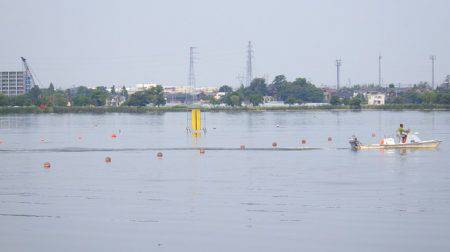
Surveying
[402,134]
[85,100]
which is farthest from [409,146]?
[85,100]

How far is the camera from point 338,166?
1441 inches

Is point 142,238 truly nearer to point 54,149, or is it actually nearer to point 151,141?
point 54,149

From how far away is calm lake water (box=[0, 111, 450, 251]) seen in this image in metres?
19.8

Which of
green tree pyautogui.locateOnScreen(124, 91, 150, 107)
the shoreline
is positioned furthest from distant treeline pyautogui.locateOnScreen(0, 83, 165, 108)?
the shoreline

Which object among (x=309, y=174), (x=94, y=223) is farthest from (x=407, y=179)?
(x=94, y=223)

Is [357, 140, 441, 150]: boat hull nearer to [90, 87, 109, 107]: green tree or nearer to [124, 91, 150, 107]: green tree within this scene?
[124, 91, 150, 107]: green tree

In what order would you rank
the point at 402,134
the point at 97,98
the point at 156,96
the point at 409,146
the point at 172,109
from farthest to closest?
the point at 97,98 < the point at 156,96 < the point at 172,109 < the point at 409,146 < the point at 402,134

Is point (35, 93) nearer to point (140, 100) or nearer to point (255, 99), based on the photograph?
point (140, 100)

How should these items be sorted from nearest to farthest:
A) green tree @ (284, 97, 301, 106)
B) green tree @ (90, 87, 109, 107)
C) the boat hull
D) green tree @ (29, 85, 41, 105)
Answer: the boat hull, green tree @ (90, 87, 109, 107), green tree @ (29, 85, 41, 105), green tree @ (284, 97, 301, 106)

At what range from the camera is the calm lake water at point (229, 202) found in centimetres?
1978

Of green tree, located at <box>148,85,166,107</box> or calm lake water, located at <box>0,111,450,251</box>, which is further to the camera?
green tree, located at <box>148,85,166,107</box>

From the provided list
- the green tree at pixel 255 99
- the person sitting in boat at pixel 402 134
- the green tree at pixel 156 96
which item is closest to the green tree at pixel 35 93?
the green tree at pixel 156 96

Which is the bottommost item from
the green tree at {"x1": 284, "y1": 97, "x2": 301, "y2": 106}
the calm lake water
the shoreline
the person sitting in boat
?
the calm lake water

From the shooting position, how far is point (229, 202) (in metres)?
25.6
